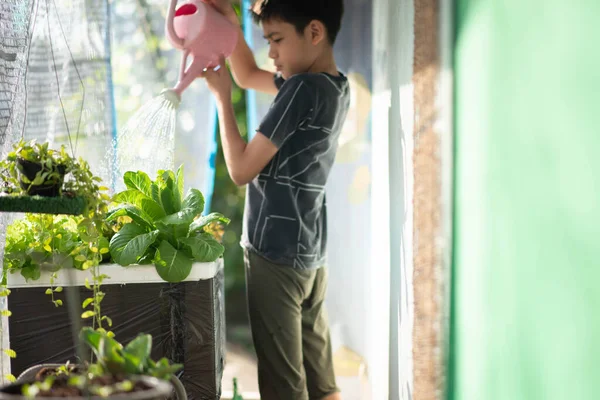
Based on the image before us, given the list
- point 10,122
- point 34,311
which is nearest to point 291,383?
point 34,311

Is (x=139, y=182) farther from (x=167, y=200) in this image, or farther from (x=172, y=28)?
(x=172, y=28)

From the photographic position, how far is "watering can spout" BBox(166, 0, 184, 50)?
1562mm

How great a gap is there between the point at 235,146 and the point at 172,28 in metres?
0.32

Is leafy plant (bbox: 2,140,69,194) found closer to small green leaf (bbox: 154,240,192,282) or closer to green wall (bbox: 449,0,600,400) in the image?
small green leaf (bbox: 154,240,192,282)

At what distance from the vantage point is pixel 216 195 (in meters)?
3.48

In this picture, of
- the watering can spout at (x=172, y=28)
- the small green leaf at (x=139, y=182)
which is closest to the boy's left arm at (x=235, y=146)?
the watering can spout at (x=172, y=28)

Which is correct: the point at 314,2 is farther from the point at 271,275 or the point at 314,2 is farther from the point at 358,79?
the point at 271,275

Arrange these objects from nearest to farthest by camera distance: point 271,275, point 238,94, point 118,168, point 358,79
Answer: point 271,275 → point 118,168 → point 358,79 → point 238,94

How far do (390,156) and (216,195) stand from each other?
186 cm

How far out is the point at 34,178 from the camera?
100 cm

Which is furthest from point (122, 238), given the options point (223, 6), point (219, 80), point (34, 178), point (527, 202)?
point (527, 202)

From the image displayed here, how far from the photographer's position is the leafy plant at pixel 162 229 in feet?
4.46

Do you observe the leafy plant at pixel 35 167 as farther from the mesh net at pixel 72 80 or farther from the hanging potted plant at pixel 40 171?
the mesh net at pixel 72 80

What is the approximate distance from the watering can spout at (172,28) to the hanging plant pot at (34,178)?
2.19ft
